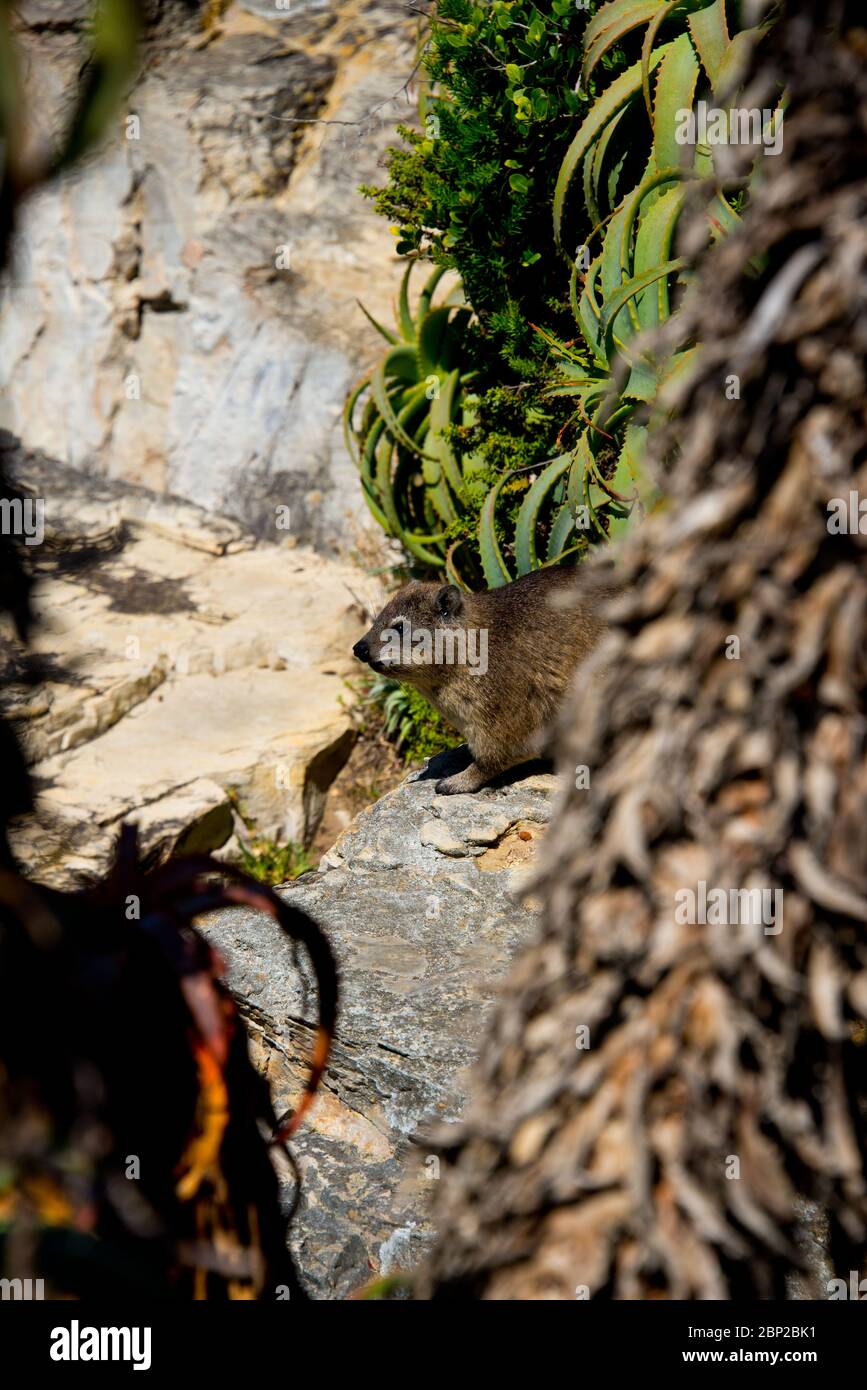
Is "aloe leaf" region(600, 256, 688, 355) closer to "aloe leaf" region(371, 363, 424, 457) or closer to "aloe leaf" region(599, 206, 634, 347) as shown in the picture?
"aloe leaf" region(599, 206, 634, 347)

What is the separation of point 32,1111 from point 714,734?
1.18 meters

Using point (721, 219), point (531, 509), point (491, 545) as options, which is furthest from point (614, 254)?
point (491, 545)

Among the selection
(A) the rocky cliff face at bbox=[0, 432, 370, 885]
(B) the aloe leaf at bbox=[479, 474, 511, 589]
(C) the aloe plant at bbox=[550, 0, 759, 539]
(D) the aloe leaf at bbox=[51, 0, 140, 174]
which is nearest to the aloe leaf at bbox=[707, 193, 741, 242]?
(C) the aloe plant at bbox=[550, 0, 759, 539]

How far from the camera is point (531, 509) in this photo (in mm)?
6676

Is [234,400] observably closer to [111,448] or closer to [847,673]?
[111,448]

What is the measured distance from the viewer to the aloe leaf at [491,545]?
689cm

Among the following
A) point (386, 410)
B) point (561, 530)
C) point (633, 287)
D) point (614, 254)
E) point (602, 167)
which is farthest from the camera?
point (386, 410)

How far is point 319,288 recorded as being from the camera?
33.8 feet

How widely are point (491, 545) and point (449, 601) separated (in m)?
0.69

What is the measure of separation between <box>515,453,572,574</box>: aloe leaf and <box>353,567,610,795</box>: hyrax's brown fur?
0.29m

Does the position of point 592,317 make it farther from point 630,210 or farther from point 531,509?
point 531,509

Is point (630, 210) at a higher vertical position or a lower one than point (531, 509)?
higher

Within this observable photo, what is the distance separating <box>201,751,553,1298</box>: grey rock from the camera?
3916mm

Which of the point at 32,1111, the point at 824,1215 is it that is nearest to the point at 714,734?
the point at 32,1111
